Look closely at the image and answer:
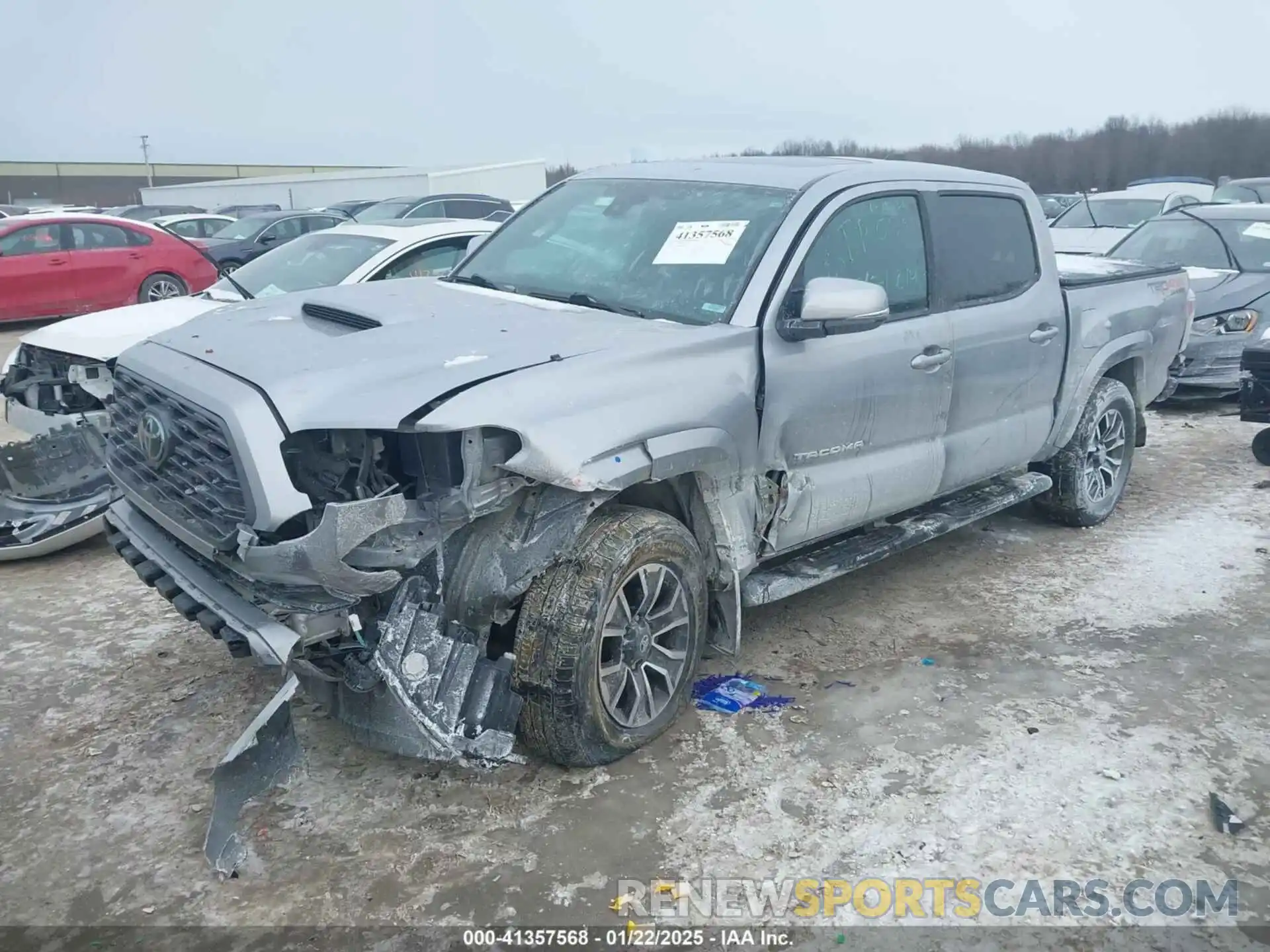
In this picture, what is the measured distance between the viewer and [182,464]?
344 cm

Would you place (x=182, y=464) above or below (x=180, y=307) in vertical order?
below

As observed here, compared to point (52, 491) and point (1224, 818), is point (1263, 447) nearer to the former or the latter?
point (1224, 818)

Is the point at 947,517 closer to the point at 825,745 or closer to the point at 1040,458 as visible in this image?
the point at 1040,458

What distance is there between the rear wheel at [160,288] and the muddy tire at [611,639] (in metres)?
11.5

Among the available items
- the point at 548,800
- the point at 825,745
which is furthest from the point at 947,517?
the point at 548,800

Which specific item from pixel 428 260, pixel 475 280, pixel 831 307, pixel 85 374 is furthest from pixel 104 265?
pixel 831 307

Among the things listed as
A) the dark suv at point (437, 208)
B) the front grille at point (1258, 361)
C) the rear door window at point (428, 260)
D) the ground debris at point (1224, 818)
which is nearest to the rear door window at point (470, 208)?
the dark suv at point (437, 208)

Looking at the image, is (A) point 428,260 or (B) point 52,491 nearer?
(B) point 52,491

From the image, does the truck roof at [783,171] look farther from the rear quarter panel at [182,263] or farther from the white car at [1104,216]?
the rear quarter panel at [182,263]

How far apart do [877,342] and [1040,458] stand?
195 cm

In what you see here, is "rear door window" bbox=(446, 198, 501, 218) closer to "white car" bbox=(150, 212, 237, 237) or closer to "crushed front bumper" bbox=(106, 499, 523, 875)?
"white car" bbox=(150, 212, 237, 237)

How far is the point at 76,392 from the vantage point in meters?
6.23

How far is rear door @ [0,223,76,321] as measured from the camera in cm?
1281

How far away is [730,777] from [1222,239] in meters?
8.23
